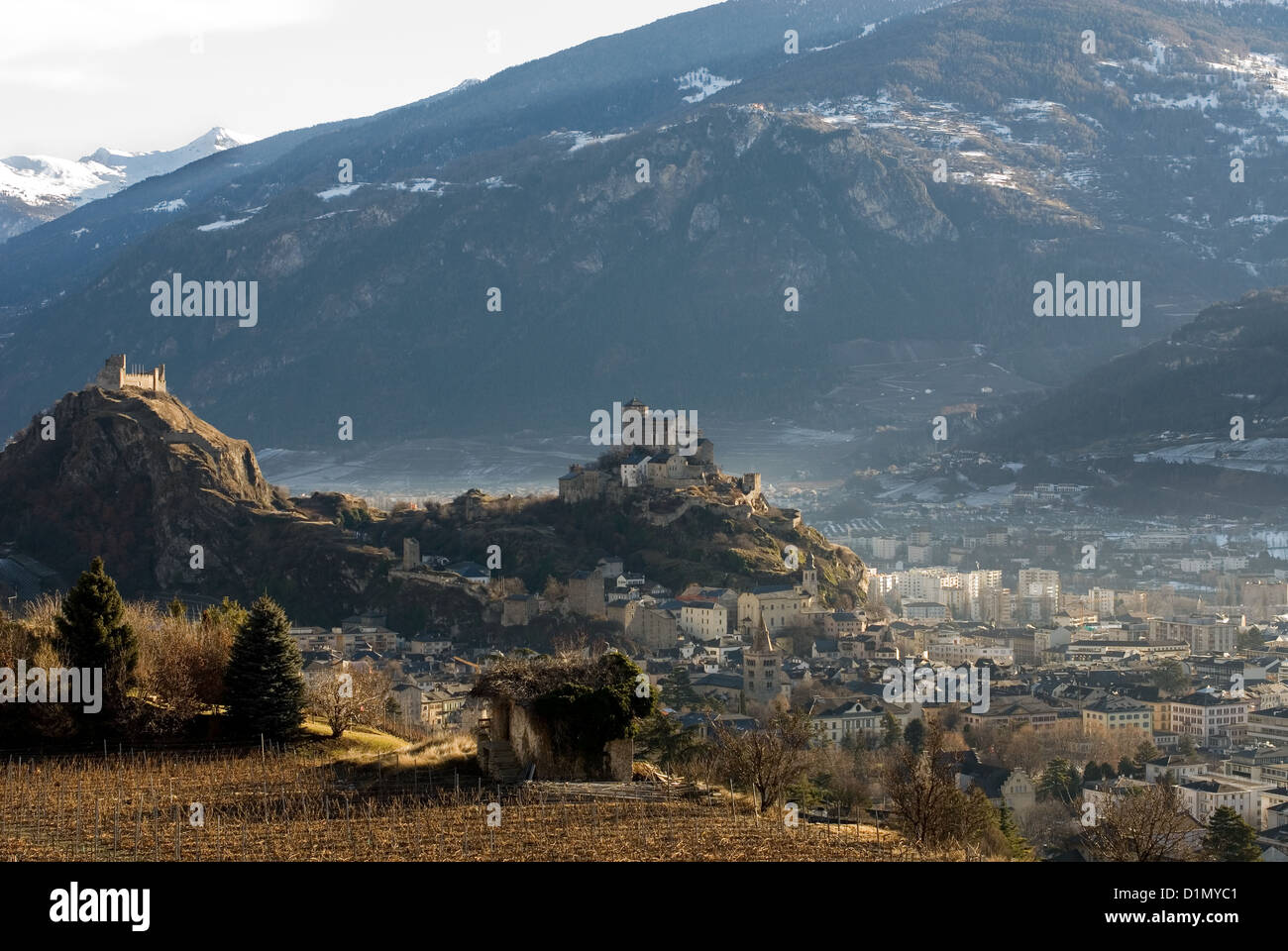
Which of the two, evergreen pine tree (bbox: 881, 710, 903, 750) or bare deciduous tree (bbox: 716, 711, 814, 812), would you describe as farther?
evergreen pine tree (bbox: 881, 710, 903, 750)

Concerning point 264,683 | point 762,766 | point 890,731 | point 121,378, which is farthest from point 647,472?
point 762,766

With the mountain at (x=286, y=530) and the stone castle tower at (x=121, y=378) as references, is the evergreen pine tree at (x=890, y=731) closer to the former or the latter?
the mountain at (x=286, y=530)

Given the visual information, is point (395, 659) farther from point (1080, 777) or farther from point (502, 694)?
point (502, 694)

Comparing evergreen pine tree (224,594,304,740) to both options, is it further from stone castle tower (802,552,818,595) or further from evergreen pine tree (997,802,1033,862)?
stone castle tower (802,552,818,595)

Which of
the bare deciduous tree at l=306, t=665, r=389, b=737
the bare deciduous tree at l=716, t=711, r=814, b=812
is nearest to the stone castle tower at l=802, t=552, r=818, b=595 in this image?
the bare deciduous tree at l=306, t=665, r=389, b=737

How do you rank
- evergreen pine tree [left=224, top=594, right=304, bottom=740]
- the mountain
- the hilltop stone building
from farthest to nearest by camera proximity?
the hilltop stone building → the mountain → evergreen pine tree [left=224, top=594, right=304, bottom=740]
